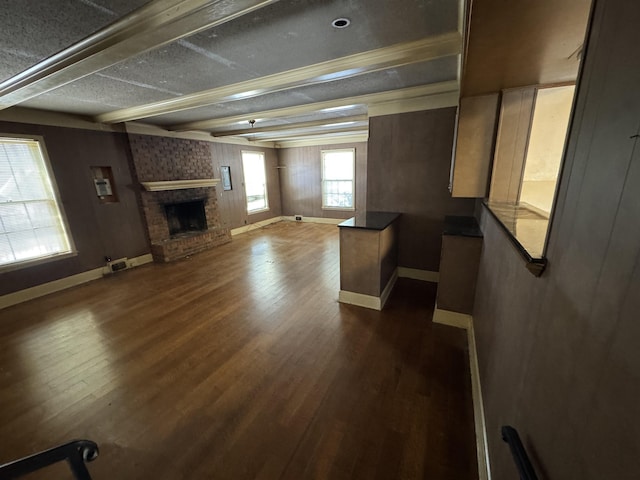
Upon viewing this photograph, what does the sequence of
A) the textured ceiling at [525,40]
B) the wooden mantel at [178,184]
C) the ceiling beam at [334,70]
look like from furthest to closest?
1. the wooden mantel at [178,184]
2. the ceiling beam at [334,70]
3. the textured ceiling at [525,40]

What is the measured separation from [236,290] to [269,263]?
1.12m

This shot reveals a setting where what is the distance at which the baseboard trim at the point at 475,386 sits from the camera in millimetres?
1394

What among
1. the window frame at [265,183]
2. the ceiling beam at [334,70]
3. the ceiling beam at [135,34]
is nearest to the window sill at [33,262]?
the ceiling beam at [135,34]

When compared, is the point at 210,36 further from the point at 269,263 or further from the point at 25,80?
the point at 269,263

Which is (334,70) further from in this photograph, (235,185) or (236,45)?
(235,185)

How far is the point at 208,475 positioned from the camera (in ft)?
4.66

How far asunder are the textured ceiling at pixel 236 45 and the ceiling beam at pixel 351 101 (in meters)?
0.13

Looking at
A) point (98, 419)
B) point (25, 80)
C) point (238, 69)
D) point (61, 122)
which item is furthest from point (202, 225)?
point (98, 419)

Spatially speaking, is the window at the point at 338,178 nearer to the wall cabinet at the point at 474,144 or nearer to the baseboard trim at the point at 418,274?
the baseboard trim at the point at 418,274

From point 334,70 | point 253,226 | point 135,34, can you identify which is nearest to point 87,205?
point 135,34

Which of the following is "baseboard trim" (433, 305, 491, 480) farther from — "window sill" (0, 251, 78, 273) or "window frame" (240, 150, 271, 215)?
"window frame" (240, 150, 271, 215)

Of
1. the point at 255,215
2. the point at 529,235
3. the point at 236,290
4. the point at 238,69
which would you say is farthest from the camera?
the point at 255,215

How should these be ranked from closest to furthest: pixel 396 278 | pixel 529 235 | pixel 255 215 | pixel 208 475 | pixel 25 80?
pixel 529 235 < pixel 208 475 < pixel 25 80 < pixel 396 278 < pixel 255 215

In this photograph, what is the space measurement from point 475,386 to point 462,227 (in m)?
1.60
